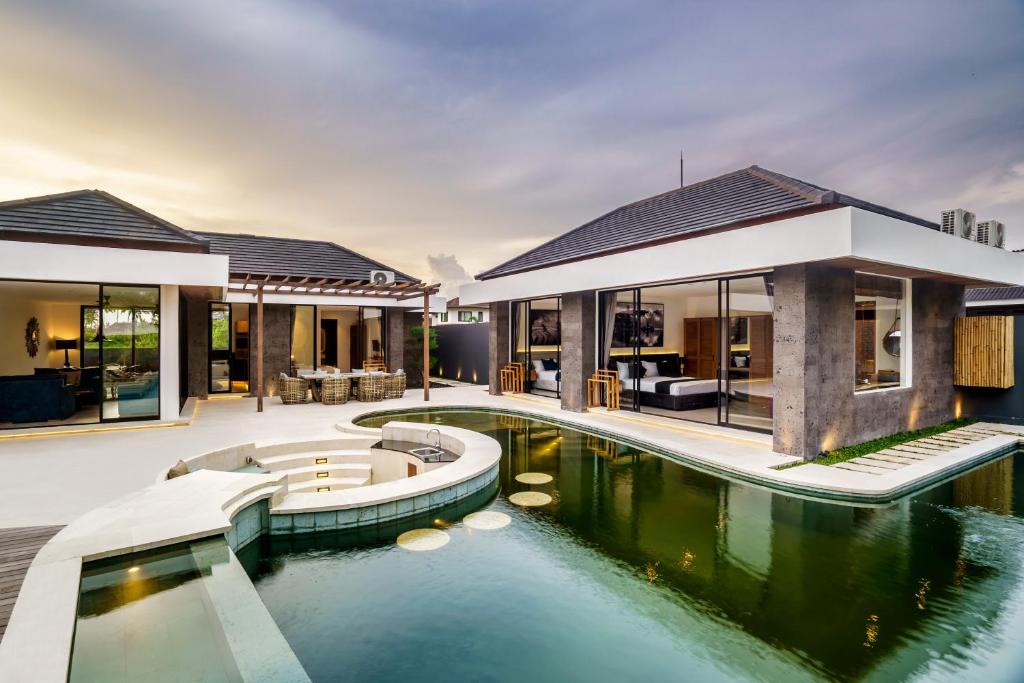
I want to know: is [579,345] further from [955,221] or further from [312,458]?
[955,221]

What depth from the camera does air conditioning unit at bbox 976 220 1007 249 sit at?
925 centimetres

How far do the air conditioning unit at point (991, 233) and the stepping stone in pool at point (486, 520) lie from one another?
10.5m

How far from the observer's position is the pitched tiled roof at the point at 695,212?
7.51 meters

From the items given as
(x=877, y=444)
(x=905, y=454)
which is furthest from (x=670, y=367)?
(x=905, y=454)

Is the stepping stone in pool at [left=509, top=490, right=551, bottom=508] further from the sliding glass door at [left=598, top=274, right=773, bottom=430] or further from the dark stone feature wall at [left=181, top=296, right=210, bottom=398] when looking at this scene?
the dark stone feature wall at [left=181, top=296, right=210, bottom=398]

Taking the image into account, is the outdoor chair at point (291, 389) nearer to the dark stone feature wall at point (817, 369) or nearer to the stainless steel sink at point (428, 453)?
the stainless steel sink at point (428, 453)

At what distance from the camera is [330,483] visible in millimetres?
7230

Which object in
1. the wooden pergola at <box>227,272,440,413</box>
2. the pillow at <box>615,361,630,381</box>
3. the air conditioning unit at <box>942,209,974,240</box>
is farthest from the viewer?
the pillow at <box>615,361,630,381</box>

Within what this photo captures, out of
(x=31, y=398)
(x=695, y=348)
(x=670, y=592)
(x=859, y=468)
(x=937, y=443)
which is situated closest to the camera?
(x=670, y=592)

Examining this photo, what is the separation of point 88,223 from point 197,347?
559 centimetres

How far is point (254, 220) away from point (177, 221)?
2439 mm

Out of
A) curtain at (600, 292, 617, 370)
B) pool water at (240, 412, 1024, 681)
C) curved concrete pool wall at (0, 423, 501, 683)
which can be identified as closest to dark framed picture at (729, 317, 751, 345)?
curtain at (600, 292, 617, 370)

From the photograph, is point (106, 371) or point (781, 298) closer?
point (781, 298)

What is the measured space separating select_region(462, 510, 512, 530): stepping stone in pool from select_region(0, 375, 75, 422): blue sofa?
9.42 m
